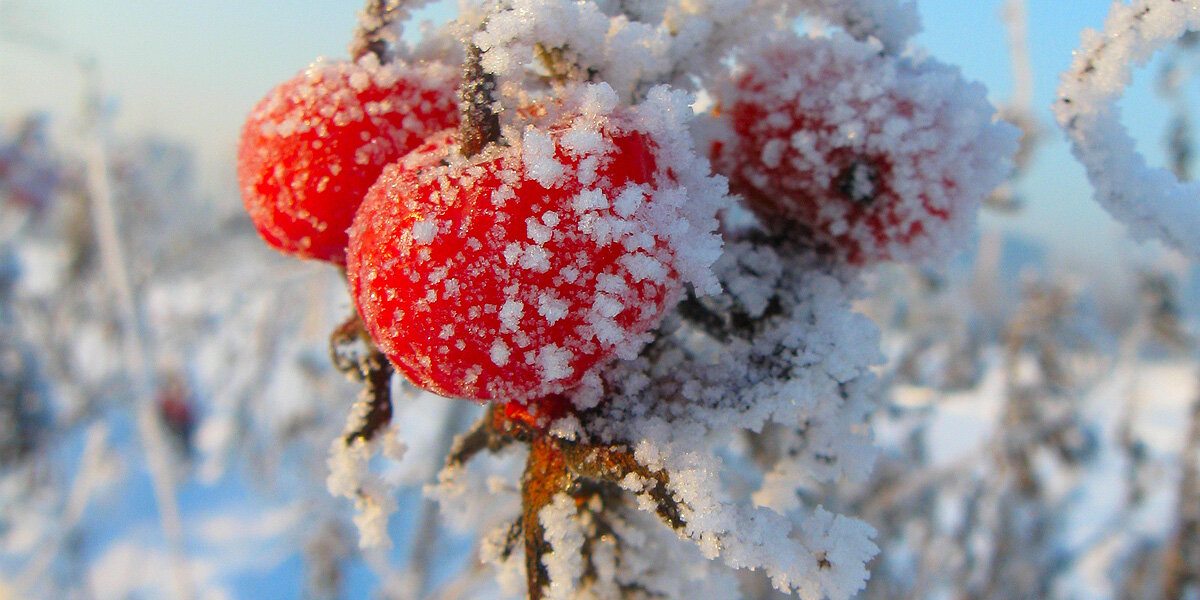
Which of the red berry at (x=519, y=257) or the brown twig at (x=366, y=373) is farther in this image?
the brown twig at (x=366, y=373)

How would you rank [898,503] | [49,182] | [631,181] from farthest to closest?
[49,182] → [898,503] → [631,181]

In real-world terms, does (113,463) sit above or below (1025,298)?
below

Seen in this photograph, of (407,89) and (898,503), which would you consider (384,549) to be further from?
(898,503)

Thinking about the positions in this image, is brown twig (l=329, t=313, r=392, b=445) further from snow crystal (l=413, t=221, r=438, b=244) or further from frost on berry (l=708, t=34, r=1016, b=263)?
frost on berry (l=708, t=34, r=1016, b=263)

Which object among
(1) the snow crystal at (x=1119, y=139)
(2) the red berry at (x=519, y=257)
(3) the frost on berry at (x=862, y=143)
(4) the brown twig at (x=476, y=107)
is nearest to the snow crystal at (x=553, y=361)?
(2) the red berry at (x=519, y=257)

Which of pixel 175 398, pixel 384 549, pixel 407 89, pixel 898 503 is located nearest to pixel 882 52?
pixel 407 89

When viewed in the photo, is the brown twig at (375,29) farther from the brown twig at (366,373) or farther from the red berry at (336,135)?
the brown twig at (366,373)

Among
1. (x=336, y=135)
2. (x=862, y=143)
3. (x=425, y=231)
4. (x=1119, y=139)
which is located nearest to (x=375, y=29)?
(x=336, y=135)

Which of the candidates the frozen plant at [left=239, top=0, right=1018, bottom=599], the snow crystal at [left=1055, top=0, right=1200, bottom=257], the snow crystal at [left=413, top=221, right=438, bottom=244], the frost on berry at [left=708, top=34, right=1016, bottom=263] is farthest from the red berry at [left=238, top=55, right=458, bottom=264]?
the snow crystal at [left=1055, top=0, right=1200, bottom=257]
